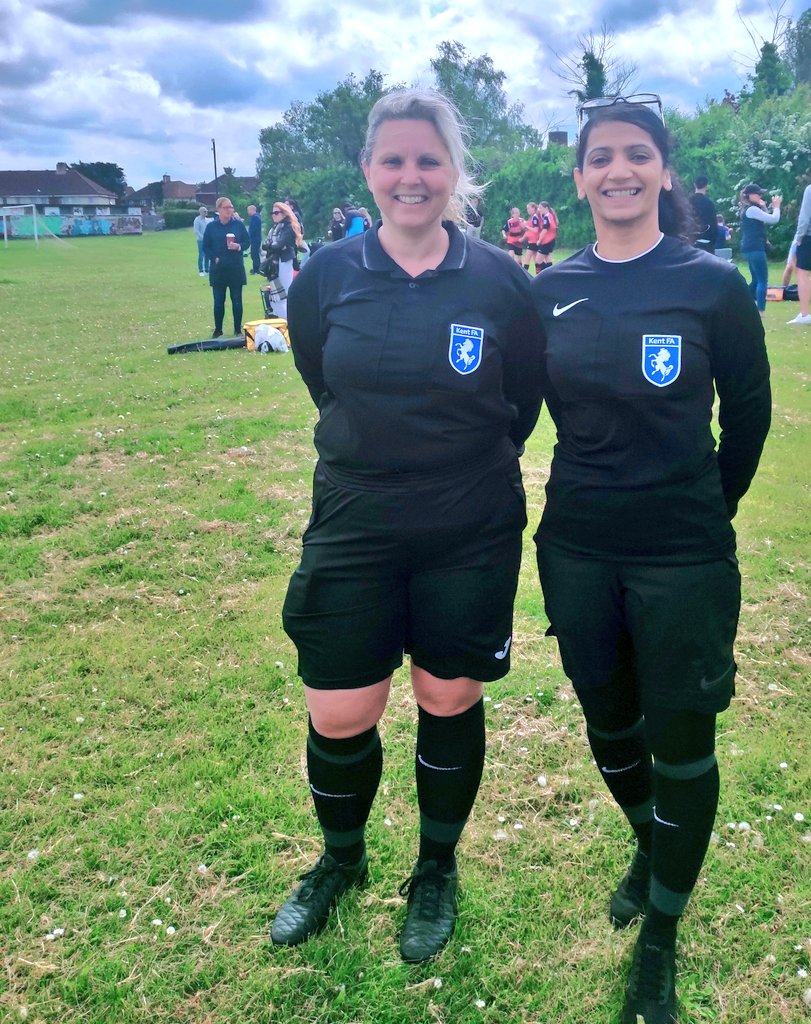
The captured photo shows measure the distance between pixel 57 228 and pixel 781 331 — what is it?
2520 inches

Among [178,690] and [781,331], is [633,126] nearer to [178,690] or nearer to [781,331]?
[178,690]

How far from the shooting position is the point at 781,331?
40.4ft

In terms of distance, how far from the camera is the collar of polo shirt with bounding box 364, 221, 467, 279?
2.16m

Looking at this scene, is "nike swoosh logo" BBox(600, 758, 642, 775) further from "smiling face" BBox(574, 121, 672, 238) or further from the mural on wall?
the mural on wall

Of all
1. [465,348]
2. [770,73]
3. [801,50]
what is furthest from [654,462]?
[801,50]

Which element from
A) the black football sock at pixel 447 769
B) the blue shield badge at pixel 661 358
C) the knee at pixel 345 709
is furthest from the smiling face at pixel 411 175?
the black football sock at pixel 447 769

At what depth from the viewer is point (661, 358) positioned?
195 centimetres

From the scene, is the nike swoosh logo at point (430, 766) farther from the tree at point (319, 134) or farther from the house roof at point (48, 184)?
the house roof at point (48, 184)

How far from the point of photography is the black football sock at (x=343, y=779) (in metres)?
2.40

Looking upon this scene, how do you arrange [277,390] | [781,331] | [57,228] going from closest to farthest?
[277,390] → [781,331] → [57,228]

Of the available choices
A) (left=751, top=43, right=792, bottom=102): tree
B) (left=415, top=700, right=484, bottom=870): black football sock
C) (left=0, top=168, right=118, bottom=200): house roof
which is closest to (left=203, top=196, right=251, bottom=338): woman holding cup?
(left=415, top=700, right=484, bottom=870): black football sock

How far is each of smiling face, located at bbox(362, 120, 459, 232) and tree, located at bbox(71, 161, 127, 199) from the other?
375 feet

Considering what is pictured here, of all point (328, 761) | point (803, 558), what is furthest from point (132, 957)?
point (803, 558)

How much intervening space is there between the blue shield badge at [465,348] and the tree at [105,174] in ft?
376
